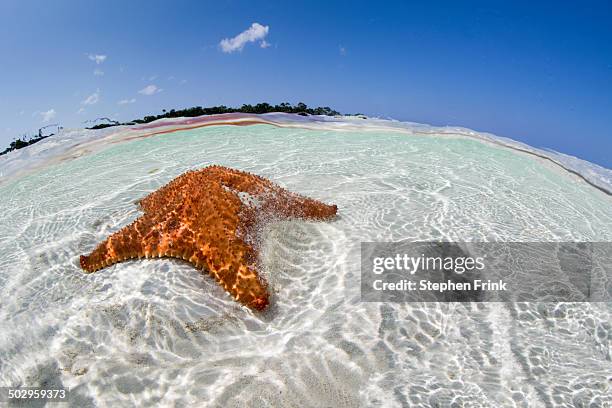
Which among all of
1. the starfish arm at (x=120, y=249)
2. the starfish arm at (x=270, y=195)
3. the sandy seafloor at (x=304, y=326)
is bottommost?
the sandy seafloor at (x=304, y=326)

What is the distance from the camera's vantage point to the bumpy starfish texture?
3.62 meters

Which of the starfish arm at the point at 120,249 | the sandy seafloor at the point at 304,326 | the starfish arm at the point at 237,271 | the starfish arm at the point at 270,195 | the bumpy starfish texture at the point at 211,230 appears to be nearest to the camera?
the sandy seafloor at the point at 304,326

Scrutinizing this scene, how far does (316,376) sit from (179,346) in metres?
1.33

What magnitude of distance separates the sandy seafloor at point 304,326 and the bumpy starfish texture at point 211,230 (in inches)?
9.8

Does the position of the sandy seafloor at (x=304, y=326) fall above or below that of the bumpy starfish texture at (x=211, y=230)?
below

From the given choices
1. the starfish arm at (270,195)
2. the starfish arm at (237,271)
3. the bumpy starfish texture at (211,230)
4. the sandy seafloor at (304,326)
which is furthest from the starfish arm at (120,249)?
the starfish arm at (270,195)

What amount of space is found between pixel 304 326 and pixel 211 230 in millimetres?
1410

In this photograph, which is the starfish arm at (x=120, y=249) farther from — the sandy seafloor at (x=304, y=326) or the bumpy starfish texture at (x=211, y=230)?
the sandy seafloor at (x=304, y=326)

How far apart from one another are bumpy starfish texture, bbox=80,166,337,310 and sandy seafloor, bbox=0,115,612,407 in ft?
0.81

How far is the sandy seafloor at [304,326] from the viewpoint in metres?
2.90

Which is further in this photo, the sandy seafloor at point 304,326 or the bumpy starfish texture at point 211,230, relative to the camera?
the bumpy starfish texture at point 211,230

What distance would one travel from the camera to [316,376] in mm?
2986

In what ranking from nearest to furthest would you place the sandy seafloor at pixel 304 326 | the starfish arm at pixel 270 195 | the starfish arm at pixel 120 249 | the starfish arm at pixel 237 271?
the sandy seafloor at pixel 304 326 → the starfish arm at pixel 237 271 → the starfish arm at pixel 120 249 → the starfish arm at pixel 270 195

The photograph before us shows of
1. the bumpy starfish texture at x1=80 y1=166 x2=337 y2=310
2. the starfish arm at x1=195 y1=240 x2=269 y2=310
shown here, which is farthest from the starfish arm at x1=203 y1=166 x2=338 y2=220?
the starfish arm at x1=195 y1=240 x2=269 y2=310
